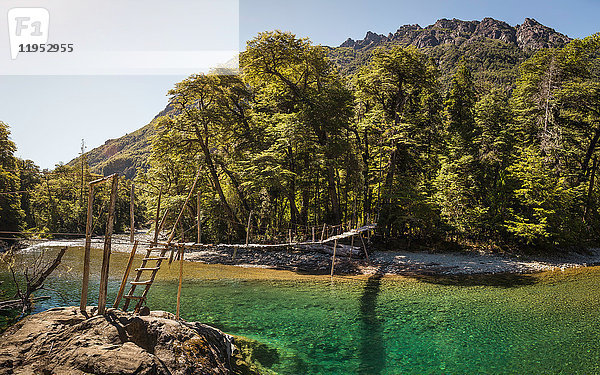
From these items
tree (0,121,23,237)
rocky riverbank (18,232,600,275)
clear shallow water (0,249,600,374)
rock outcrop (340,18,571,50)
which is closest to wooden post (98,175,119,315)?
clear shallow water (0,249,600,374)

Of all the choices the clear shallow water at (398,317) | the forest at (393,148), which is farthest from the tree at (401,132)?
the clear shallow water at (398,317)

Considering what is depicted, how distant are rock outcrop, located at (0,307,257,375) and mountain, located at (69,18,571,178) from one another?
68682 mm

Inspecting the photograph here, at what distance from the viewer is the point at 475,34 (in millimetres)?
123938

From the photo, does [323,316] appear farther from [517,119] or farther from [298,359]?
[517,119]

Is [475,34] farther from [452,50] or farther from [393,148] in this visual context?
[393,148]

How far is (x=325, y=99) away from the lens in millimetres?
19438

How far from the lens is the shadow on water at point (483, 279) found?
13688 mm

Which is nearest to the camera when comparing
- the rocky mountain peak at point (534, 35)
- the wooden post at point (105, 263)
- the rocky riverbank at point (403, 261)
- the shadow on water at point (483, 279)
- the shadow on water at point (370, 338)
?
the wooden post at point (105, 263)

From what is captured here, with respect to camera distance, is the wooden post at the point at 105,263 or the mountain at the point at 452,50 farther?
the mountain at the point at 452,50

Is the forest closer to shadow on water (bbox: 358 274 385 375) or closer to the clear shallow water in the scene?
the clear shallow water

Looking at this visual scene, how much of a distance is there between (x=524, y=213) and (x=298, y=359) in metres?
18.5

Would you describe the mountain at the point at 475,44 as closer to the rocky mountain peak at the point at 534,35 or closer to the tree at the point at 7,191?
the rocky mountain peak at the point at 534,35

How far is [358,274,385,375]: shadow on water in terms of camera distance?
6538 mm

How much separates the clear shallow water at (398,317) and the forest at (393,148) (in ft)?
17.9
